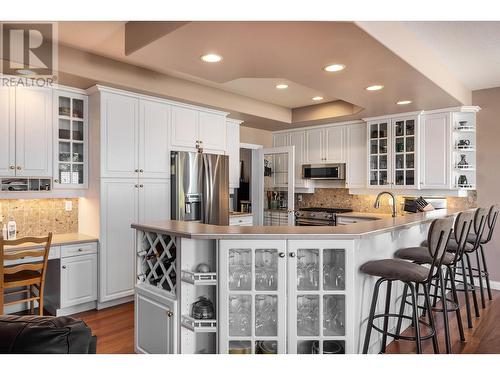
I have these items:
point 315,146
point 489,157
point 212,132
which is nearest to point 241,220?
point 212,132

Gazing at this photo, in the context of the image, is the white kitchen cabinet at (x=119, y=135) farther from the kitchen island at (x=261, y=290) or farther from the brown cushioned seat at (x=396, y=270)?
the brown cushioned seat at (x=396, y=270)

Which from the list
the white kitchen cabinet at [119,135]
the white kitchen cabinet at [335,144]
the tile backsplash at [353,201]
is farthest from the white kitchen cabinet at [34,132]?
the tile backsplash at [353,201]

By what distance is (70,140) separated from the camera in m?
3.81

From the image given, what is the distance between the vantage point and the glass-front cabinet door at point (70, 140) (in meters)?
3.71

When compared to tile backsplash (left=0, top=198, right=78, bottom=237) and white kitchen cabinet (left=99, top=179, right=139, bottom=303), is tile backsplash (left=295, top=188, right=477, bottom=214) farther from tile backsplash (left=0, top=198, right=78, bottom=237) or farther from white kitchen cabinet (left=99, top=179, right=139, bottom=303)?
tile backsplash (left=0, top=198, right=78, bottom=237)

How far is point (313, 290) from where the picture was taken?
2.30m

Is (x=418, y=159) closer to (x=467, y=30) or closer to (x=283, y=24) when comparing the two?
(x=467, y=30)

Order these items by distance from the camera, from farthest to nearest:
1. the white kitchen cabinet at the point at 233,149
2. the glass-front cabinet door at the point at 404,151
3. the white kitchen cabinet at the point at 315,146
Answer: the white kitchen cabinet at the point at 315,146 → the white kitchen cabinet at the point at 233,149 → the glass-front cabinet door at the point at 404,151

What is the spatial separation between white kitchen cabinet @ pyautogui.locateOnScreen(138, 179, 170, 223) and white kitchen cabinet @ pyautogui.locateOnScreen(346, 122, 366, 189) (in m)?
2.90

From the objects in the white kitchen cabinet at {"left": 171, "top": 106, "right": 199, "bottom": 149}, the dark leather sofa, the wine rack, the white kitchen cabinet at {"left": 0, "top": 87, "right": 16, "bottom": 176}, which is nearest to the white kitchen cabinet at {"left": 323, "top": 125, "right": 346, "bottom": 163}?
the white kitchen cabinet at {"left": 171, "top": 106, "right": 199, "bottom": 149}

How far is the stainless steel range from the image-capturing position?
18.3 feet

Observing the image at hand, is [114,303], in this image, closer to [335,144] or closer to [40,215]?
[40,215]

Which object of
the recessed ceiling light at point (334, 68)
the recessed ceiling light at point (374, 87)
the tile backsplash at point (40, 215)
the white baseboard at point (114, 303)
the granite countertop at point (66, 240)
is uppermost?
the recessed ceiling light at point (374, 87)

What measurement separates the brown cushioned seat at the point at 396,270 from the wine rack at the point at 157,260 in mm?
1310
